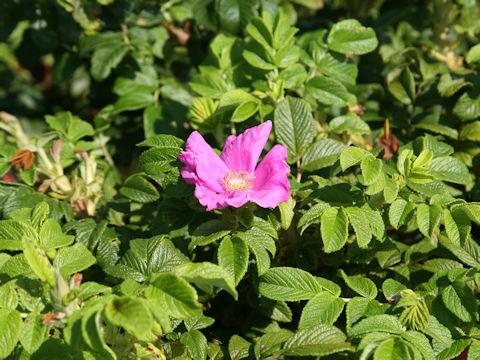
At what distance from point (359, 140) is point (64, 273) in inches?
47.1

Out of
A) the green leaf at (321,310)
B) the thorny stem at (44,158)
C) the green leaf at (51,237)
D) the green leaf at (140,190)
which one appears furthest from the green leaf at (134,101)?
the green leaf at (321,310)

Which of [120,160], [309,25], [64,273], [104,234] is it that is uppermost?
[309,25]

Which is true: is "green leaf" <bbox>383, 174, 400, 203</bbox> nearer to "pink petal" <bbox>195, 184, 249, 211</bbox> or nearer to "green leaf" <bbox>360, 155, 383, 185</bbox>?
"green leaf" <bbox>360, 155, 383, 185</bbox>

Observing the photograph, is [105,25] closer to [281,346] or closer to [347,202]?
[347,202]

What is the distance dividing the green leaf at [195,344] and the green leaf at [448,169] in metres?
0.87

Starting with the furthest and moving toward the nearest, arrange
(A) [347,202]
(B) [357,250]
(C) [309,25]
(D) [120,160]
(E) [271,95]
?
(C) [309,25] → (D) [120,160] → (E) [271,95] → (B) [357,250] → (A) [347,202]

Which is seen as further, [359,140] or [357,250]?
[359,140]

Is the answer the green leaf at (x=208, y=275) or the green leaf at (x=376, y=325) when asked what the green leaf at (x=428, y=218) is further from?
the green leaf at (x=208, y=275)

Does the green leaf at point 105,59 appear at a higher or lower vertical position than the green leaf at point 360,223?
higher

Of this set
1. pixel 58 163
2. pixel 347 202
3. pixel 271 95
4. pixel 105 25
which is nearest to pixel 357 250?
pixel 347 202

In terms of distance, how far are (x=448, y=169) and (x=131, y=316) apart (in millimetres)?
1083

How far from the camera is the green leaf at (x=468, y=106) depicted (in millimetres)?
1856

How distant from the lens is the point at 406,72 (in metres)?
1.97

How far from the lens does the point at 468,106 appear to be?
6.12ft
